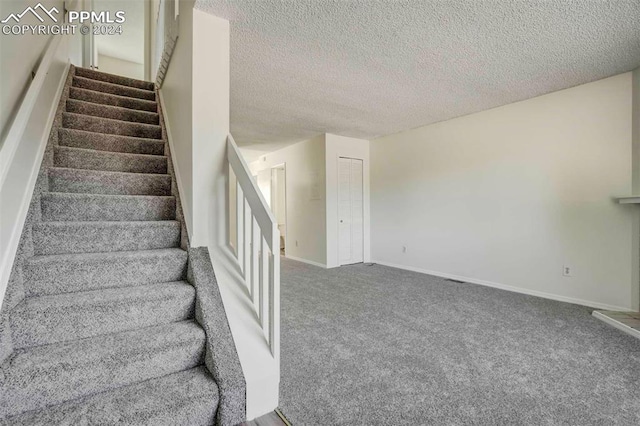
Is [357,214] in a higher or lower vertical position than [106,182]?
lower

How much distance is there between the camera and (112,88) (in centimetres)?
323

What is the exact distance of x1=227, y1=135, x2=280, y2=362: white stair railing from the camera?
1.46 metres

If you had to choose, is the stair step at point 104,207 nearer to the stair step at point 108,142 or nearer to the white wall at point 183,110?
the white wall at point 183,110

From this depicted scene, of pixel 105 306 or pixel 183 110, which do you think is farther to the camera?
pixel 183 110

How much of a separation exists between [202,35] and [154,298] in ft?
5.62

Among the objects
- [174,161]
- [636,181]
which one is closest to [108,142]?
[174,161]

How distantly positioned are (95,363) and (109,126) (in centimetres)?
224

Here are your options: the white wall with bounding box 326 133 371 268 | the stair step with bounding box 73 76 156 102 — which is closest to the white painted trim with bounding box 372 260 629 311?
the white wall with bounding box 326 133 371 268

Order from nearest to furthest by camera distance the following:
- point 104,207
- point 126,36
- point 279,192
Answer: point 104,207 < point 126,36 < point 279,192

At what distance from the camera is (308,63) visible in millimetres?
2734

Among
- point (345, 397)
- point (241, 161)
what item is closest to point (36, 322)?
point (241, 161)

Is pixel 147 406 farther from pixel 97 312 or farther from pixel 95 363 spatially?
pixel 97 312

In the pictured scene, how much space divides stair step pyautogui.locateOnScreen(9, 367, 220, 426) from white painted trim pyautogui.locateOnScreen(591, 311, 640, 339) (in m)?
3.15

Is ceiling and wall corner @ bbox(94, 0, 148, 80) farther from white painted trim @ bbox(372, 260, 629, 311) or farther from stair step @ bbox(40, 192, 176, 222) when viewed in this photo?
white painted trim @ bbox(372, 260, 629, 311)
